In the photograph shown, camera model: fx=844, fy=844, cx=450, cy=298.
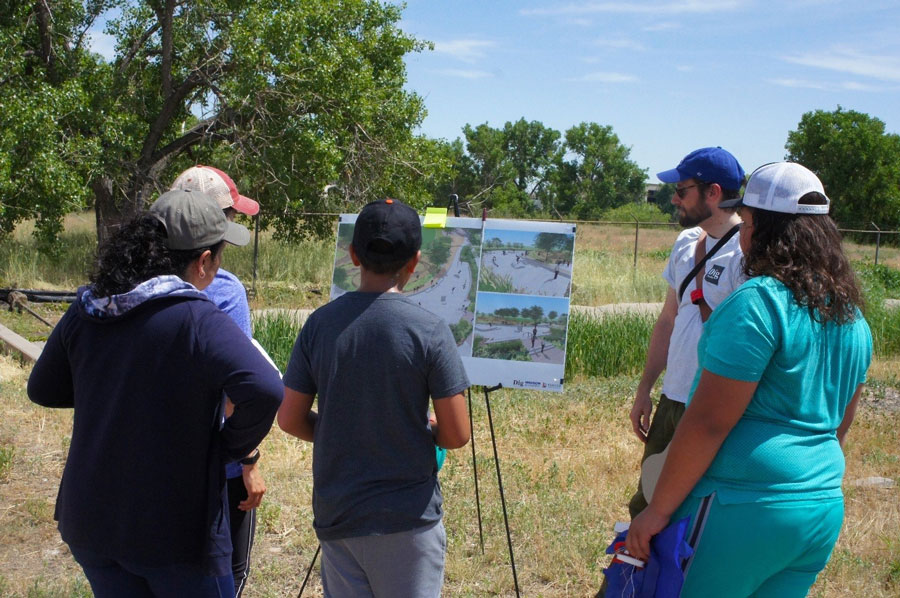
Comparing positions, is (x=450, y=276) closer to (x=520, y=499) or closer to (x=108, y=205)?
(x=520, y=499)

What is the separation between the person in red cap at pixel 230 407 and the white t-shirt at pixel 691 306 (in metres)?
1.60

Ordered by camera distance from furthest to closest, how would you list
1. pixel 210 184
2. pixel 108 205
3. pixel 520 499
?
pixel 108 205 → pixel 520 499 → pixel 210 184

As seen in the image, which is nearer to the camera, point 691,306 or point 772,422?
point 772,422

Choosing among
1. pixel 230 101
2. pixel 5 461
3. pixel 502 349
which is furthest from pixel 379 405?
pixel 230 101

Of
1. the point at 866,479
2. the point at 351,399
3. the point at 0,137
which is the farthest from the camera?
the point at 0,137

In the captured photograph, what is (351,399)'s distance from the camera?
2.29 m

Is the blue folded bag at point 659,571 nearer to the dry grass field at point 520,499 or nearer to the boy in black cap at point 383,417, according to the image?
the boy in black cap at point 383,417

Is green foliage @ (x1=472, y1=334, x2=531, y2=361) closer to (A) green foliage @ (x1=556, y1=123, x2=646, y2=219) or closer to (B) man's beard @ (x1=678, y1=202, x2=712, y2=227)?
(B) man's beard @ (x1=678, y1=202, x2=712, y2=227)

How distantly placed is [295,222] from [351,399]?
15588mm

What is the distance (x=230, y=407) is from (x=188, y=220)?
26.0 inches

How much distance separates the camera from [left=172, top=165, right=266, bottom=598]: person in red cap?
267 centimetres

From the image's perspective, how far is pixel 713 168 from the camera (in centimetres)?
332

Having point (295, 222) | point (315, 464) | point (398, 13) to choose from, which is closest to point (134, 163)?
point (295, 222)

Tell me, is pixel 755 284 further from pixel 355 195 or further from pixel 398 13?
pixel 398 13
